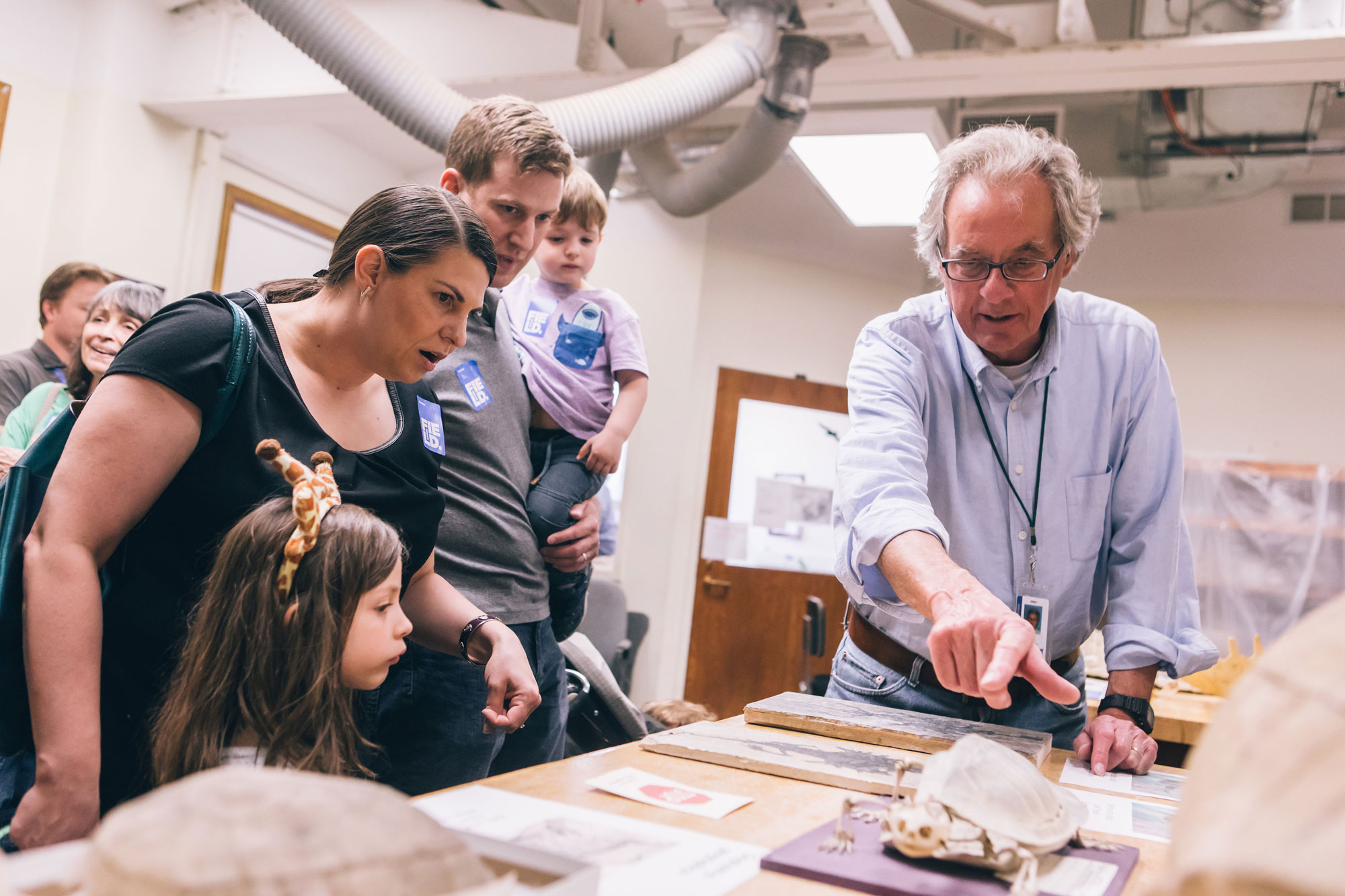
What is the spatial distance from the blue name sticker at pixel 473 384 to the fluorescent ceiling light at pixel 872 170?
2995 millimetres

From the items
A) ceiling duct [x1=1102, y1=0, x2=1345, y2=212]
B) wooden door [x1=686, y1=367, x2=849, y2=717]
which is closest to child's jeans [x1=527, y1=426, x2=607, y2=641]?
ceiling duct [x1=1102, y1=0, x2=1345, y2=212]

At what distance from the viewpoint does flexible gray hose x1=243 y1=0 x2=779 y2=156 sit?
11.5 ft

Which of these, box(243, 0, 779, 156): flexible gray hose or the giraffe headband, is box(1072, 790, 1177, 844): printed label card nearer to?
the giraffe headband

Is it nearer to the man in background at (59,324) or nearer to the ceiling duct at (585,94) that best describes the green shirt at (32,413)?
the man in background at (59,324)

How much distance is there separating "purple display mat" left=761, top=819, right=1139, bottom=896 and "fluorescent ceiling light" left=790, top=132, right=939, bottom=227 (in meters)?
3.76

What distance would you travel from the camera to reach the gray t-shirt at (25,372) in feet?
11.1

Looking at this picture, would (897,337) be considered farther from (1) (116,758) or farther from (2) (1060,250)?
(1) (116,758)

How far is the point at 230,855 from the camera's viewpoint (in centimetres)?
46

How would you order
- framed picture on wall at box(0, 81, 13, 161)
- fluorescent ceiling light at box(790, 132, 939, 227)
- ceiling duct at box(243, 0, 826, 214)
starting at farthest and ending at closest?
fluorescent ceiling light at box(790, 132, 939, 227) → framed picture on wall at box(0, 81, 13, 161) → ceiling duct at box(243, 0, 826, 214)

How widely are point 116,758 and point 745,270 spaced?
622cm

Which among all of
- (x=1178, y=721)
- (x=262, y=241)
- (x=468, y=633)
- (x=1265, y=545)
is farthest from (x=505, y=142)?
(x=1265, y=545)

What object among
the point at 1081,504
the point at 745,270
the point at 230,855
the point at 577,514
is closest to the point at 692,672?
the point at 745,270

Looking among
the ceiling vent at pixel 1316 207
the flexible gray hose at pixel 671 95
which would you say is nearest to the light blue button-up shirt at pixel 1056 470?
the flexible gray hose at pixel 671 95

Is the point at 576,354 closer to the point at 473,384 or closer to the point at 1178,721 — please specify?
the point at 473,384
